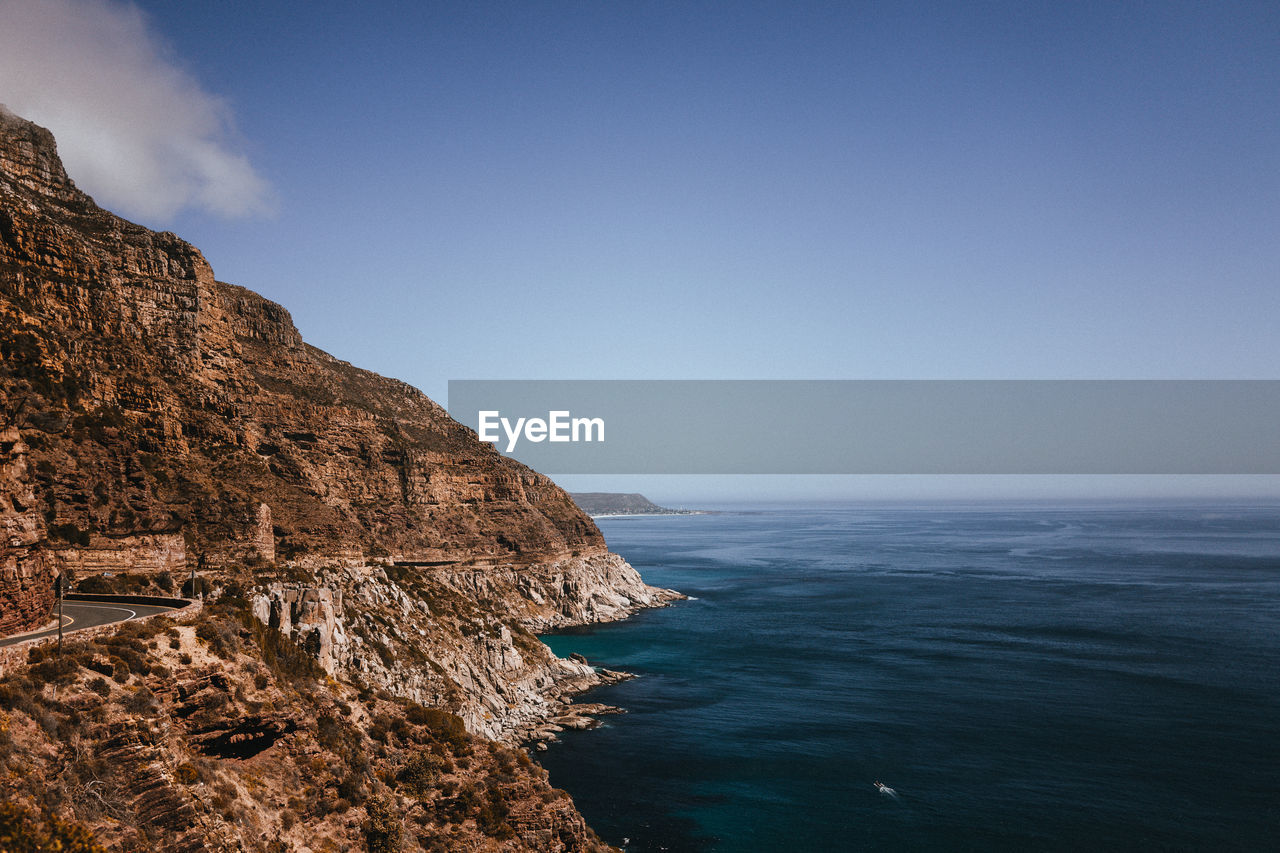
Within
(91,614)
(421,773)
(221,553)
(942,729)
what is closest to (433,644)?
(221,553)

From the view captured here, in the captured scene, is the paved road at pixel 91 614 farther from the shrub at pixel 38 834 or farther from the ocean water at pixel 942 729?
the ocean water at pixel 942 729

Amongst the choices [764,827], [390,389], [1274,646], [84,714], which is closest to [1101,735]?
[764,827]

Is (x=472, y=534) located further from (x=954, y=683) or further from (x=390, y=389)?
(x=954, y=683)

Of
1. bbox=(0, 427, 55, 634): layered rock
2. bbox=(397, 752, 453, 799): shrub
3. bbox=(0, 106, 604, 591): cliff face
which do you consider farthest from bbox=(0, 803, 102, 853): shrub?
bbox=(0, 106, 604, 591): cliff face

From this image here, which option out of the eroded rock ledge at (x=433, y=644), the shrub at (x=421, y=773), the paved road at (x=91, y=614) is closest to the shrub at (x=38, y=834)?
the paved road at (x=91, y=614)

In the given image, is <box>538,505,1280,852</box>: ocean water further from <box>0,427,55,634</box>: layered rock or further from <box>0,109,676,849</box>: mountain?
<box>0,427,55,634</box>: layered rock

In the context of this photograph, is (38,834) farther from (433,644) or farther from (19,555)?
(433,644)
